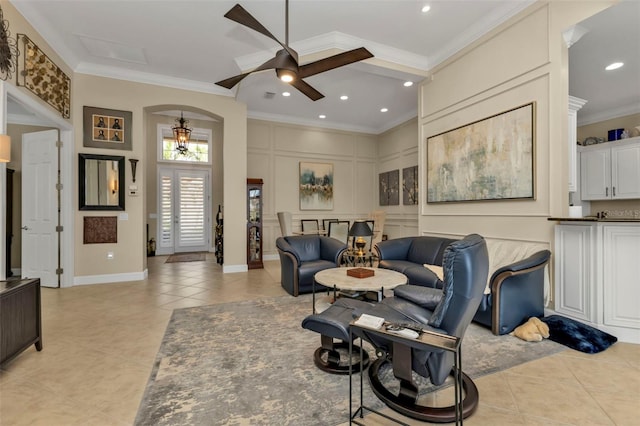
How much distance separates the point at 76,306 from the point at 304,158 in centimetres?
583

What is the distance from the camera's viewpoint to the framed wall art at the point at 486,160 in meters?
3.54

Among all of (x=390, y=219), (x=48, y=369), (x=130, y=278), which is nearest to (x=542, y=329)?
(x=48, y=369)

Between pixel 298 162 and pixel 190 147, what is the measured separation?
138 inches

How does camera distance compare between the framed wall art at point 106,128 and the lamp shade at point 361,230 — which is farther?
the framed wall art at point 106,128

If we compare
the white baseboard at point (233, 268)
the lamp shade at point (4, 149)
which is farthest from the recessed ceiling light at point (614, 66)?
the lamp shade at point (4, 149)

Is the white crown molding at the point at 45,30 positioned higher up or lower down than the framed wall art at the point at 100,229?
higher up

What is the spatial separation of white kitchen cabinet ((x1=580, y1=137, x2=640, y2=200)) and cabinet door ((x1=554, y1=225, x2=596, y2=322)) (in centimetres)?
424

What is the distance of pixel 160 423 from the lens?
1.76 meters

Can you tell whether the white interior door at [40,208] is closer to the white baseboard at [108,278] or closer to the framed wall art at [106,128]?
the white baseboard at [108,278]

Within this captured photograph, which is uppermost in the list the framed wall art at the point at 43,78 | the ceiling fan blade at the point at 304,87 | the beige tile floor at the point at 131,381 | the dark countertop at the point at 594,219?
the framed wall art at the point at 43,78

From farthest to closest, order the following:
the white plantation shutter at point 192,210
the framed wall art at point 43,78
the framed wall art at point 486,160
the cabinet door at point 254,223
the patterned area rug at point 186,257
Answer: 1. the white plantation shutter at point 192,210
2. the patterned area rug at point 186,257
3. the cabinet door at point 254,223
4. the framed wall art at point 43,78
5. the framed wall art at point 486,160

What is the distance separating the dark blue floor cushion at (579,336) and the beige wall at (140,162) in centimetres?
522

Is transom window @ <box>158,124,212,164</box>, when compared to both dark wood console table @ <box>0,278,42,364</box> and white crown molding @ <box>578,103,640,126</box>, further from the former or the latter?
white crown molding @ <box>578,103,640,126</box>

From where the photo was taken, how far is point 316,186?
8.27m
